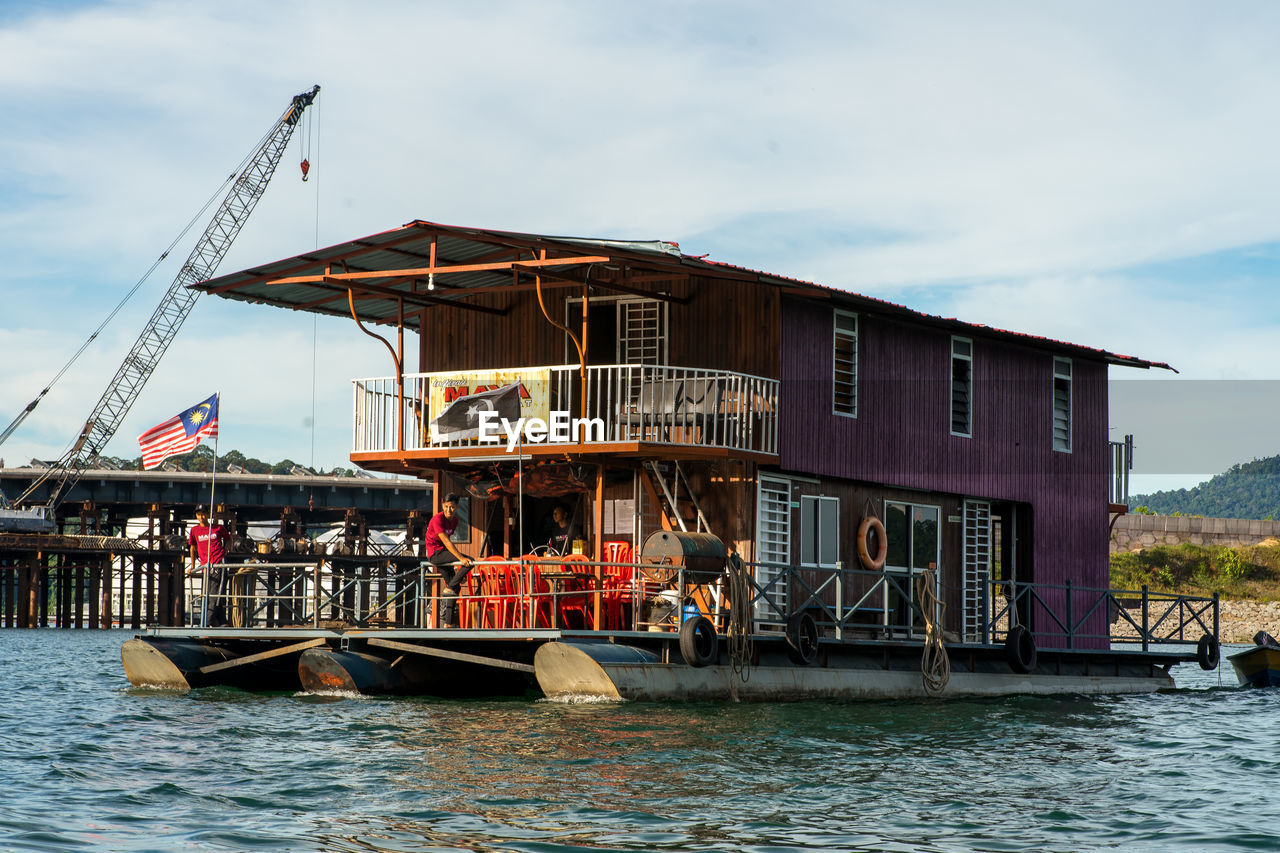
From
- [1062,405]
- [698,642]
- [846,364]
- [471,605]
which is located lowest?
[698,642]

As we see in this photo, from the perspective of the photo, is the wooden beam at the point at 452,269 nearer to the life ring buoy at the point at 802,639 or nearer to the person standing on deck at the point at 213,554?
the person standing on deck at the point at 213,554

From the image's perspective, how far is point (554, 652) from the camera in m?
17.5

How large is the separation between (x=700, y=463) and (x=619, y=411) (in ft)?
5.65

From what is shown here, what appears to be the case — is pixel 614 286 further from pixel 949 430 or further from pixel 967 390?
pixel 967 390

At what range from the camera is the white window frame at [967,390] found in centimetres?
2570

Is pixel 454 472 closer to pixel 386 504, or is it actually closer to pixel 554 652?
pixel 554 652

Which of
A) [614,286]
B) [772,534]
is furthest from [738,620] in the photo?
[614,286]

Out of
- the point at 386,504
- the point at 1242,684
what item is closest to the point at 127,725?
the point at 1242,684

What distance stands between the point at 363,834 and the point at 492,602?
10704 millimetres

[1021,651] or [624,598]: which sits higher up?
[624,598]

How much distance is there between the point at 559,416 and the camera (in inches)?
819

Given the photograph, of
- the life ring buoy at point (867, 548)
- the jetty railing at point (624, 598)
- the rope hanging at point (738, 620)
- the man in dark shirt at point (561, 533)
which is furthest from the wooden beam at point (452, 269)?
the life ring buoy at point (867, 548)

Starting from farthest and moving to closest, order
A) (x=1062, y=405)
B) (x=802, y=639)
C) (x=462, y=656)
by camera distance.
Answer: (x=1062, y=405) < (x=802, y=639) < (x=462, y=656)

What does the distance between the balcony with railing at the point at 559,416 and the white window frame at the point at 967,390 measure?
5212mm
